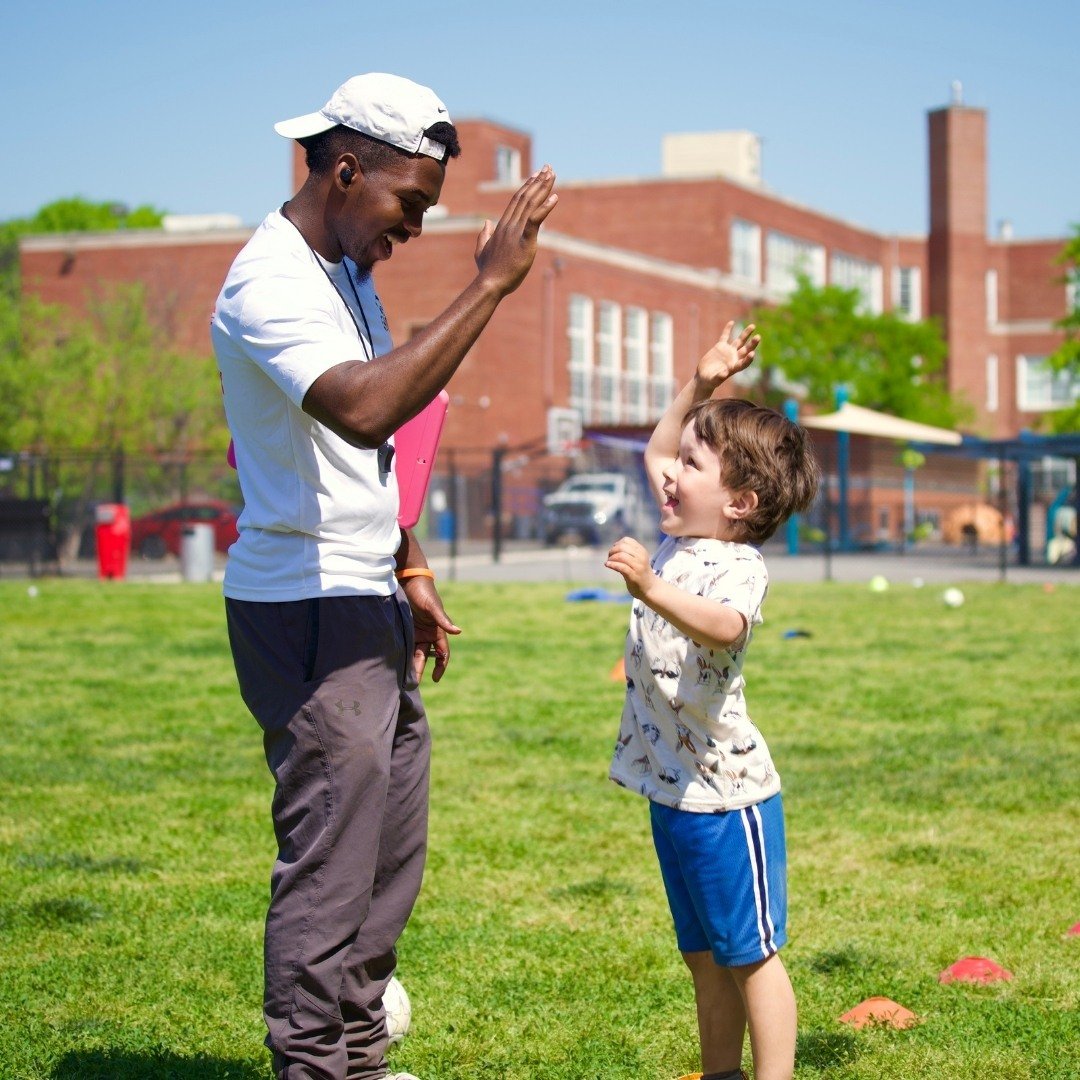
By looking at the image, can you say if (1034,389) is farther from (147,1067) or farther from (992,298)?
(147,1067)

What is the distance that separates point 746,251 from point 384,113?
56.0m

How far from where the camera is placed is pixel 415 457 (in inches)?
130

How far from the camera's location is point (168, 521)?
103 feet

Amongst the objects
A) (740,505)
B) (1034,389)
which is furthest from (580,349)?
(740,505)

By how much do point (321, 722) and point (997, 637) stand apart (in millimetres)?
11727

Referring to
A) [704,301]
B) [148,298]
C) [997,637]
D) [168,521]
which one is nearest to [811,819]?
[997,637]

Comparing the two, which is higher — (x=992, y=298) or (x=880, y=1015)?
(x=992, y=298)

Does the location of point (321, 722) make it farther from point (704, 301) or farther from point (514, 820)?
point (704, 301)

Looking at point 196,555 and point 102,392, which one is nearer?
point 196,555

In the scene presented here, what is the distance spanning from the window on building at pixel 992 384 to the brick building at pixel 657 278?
0.12 meters

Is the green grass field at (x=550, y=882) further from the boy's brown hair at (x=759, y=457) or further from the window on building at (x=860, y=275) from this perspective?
the window on building at (x=860, y=275)

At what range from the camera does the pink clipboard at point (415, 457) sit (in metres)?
3.28

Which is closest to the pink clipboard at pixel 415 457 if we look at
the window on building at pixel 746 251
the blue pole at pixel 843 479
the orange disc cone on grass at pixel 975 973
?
the orange disc cone on grass at pixel 975 973

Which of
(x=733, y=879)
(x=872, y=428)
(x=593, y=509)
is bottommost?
(x=733, y=879)
